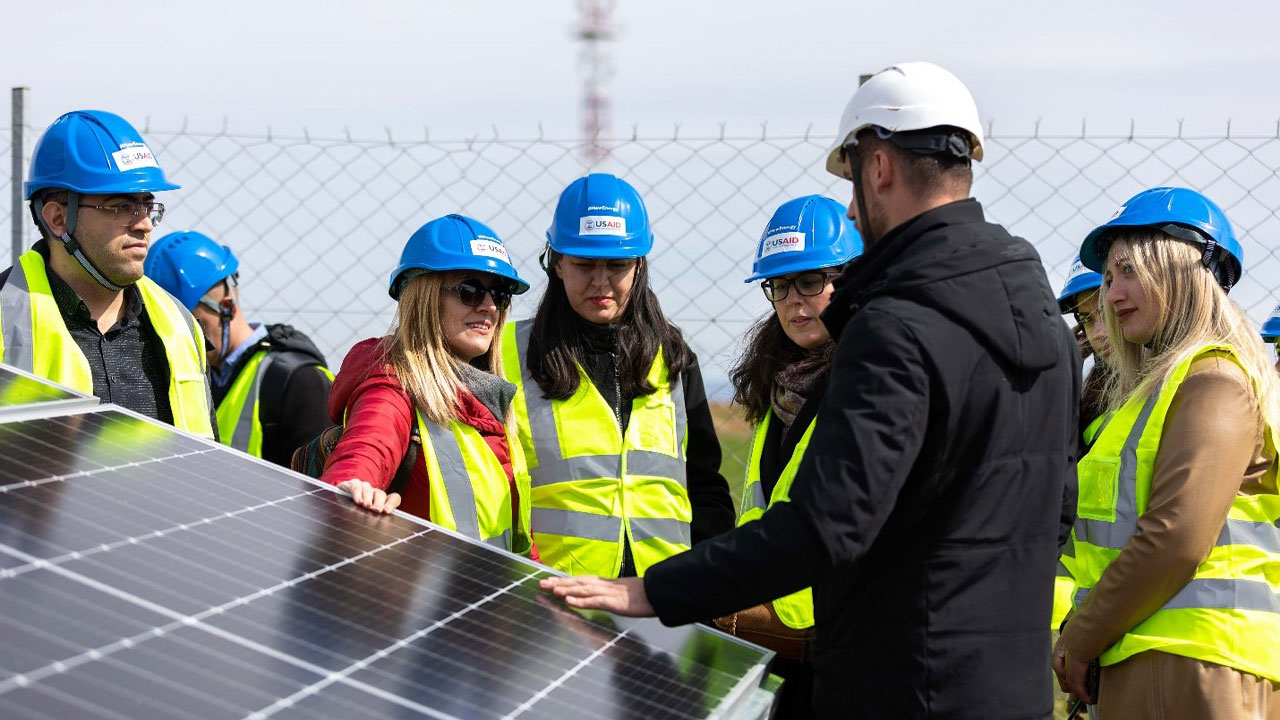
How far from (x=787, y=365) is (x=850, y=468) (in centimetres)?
190

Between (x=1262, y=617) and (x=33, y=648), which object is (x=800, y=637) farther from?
(x=33, y=648)

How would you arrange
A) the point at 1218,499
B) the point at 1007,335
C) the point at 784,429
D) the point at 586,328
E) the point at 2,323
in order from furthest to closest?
the point at 586,328
the point at 784,429
the point at 2,323
the point at 1218,499
the point at 1007,335

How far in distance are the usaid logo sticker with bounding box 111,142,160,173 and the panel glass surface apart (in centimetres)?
130

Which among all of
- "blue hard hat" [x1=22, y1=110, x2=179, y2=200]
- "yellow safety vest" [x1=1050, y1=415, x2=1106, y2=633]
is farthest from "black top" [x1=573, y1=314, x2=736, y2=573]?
"blue hard hat" [x1=22, y1=110, x2=179, y2=200]

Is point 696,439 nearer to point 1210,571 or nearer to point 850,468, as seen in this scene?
point 1210,571

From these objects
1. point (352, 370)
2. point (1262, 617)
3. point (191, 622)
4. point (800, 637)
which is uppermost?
point (352, 370)

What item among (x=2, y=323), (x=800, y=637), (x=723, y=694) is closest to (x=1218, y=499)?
(x=800, y=637)

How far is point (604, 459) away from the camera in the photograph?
156 inches

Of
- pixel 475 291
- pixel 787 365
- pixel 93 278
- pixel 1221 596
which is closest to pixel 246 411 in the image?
pixel 93 278

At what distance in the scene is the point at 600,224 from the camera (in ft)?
13.6

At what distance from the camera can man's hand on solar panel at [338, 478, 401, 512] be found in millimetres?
2812

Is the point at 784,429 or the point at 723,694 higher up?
the point at 784,429

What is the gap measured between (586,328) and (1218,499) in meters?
2.09

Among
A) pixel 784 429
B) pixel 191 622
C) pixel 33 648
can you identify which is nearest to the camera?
pixel 33 648
